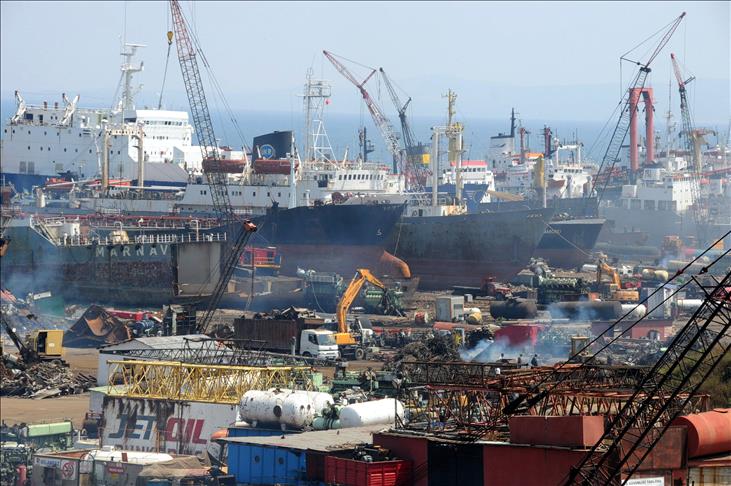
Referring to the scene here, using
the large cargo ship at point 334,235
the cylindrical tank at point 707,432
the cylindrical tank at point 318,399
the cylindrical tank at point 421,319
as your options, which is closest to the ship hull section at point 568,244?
the large cargo ship at point 334,235

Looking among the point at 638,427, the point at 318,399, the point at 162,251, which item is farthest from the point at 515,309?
the point at 638,427

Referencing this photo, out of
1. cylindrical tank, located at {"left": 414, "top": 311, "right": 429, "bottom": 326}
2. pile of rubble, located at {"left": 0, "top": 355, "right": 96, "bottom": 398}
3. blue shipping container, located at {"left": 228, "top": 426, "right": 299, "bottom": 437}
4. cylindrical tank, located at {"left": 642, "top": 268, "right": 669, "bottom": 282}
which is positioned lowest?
pile of rubble, located at {"left": 0, "top": 355, "right": 96, "bottom": 398}

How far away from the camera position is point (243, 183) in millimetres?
66438

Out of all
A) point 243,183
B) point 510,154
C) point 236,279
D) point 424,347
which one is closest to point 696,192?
point 510,154

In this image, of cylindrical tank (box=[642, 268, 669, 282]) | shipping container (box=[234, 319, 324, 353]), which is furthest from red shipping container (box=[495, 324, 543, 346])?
cylindrical tank (box=[642, 268, 669, 282])

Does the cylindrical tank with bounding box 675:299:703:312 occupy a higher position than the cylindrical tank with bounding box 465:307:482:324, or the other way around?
the cylindrical tank with bounding box 675:299:703:312

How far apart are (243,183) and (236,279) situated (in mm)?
15719

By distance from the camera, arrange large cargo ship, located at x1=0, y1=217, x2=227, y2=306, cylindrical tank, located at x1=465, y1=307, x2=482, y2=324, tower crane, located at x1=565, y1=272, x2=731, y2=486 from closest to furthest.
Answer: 1. tower crane, located at x1=565, y1=272, x2=731, y2=486
2. cylindrical tank, located at x1=465, y1=307, x2=482, y2=324
3. large cargo ship, located at x1=0, y1=217, x2=227, y2=306

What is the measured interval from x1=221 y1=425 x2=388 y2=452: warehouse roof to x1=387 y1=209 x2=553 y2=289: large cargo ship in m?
32.3

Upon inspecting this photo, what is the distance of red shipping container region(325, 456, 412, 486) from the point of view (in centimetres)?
1892

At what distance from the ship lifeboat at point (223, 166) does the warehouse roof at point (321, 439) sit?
44.2 m

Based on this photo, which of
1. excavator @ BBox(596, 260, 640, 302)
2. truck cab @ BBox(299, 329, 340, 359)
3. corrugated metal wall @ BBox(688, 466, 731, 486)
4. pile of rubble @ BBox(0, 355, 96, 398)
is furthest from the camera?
excavator @ BBox(596, 260, 640, 302)

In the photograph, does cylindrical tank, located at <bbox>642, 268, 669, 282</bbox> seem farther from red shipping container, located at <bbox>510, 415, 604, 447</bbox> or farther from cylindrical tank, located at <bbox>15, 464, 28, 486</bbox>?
red shipping container, located at <bbox>510, 415, 604, 447</bbox>

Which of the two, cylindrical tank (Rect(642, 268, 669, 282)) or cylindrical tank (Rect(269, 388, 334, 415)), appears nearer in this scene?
cylindrical tank (Rect(269, 388, 334, 415))
